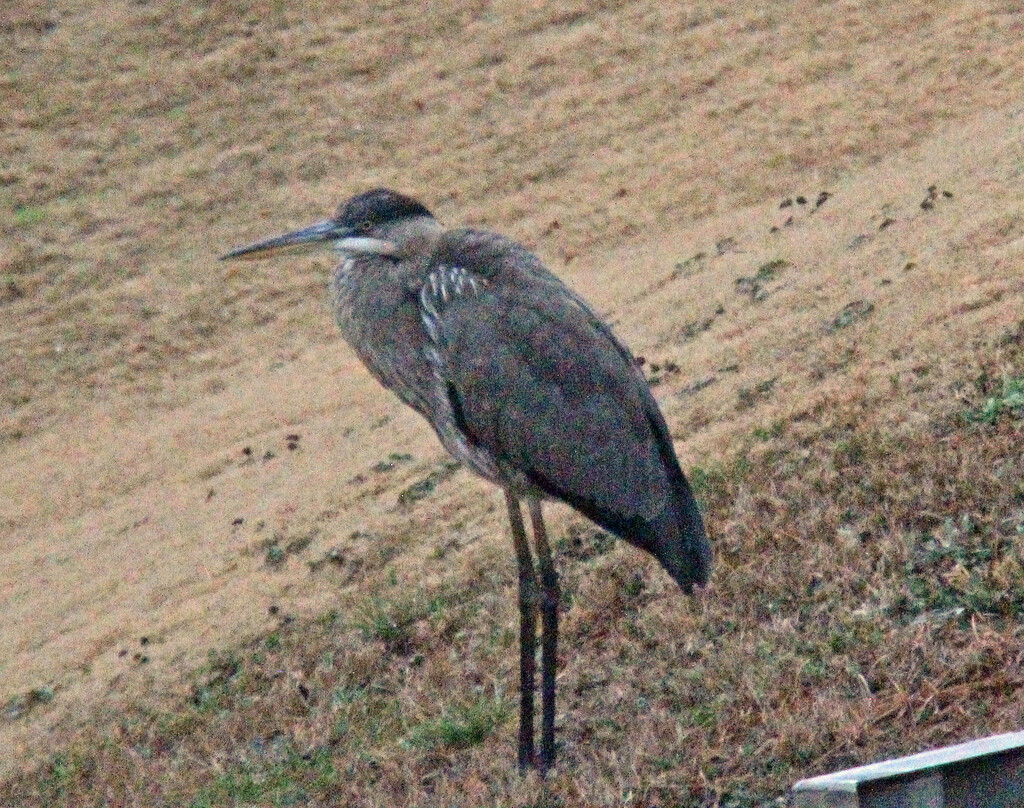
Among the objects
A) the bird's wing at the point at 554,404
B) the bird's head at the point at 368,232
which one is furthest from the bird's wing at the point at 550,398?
the bird's head at the point at 368,232

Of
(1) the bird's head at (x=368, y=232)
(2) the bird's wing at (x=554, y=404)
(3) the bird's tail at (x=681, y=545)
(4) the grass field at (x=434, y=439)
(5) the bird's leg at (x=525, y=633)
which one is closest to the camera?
(3) the bird's tail at (x=681, y=545)

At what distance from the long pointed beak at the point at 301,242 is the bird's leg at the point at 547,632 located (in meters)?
1.17

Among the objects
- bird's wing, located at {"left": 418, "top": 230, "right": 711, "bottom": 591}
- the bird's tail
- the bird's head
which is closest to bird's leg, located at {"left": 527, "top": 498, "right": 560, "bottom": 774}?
bird's wing, located at {"left": 418, "top": 230, "right": 711, "bottom": 591}

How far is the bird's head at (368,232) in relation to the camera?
6391 millimetres

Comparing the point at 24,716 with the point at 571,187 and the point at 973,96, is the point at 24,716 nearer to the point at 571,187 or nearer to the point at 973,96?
the point at 571,187

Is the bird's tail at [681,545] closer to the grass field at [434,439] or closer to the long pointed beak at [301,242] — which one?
the grass field at [434,439]

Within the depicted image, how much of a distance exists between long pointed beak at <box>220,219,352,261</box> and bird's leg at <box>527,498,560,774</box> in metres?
1.17

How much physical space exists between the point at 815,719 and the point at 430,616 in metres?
2.52

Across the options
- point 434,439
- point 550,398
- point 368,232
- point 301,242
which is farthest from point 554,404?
point 434,439

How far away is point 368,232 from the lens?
21.1 feet

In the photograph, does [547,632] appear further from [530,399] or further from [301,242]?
[301,242]

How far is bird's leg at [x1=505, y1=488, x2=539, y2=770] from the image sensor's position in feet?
19.5

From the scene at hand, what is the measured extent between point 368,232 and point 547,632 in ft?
4.99

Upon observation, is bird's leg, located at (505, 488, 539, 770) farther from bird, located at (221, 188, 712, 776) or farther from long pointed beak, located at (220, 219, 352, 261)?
long pointed beak, located at (220, 219, 352, 261)
